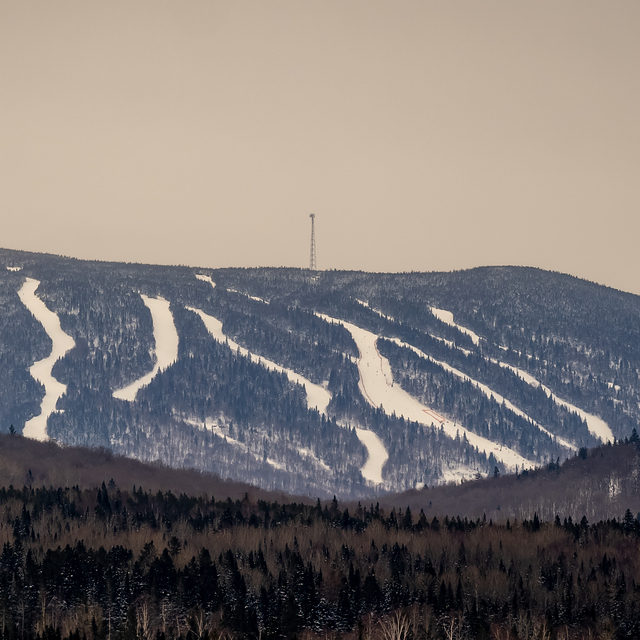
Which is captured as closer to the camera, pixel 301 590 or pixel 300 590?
pixel 301 590

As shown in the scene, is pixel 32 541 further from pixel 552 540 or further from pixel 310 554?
pixel 552 540

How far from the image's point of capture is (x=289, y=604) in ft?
482

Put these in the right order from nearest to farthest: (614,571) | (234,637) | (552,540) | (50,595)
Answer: (234,637) → (50,595) → (614,571) → (552,540)

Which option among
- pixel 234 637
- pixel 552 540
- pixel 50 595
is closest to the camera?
pixel 234 637

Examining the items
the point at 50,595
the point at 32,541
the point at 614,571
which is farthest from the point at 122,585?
the point at 614,571

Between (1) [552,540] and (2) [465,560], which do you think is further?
(1) [552,540]

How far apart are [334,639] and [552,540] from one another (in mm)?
66218

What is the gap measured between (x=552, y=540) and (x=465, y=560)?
80.1 feet

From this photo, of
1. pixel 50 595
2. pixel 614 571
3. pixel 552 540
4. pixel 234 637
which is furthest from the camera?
pixel 552 540

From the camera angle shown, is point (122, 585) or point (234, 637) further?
point (122, 585)

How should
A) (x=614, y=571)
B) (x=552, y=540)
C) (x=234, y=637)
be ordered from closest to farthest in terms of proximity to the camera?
(x=234, y=637) → (x=614, y=571) → (x=552, y=540)

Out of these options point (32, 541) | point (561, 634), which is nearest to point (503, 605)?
point (561, 634)

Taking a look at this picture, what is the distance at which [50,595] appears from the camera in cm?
15025

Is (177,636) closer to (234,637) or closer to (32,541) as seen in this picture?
(234,637)
